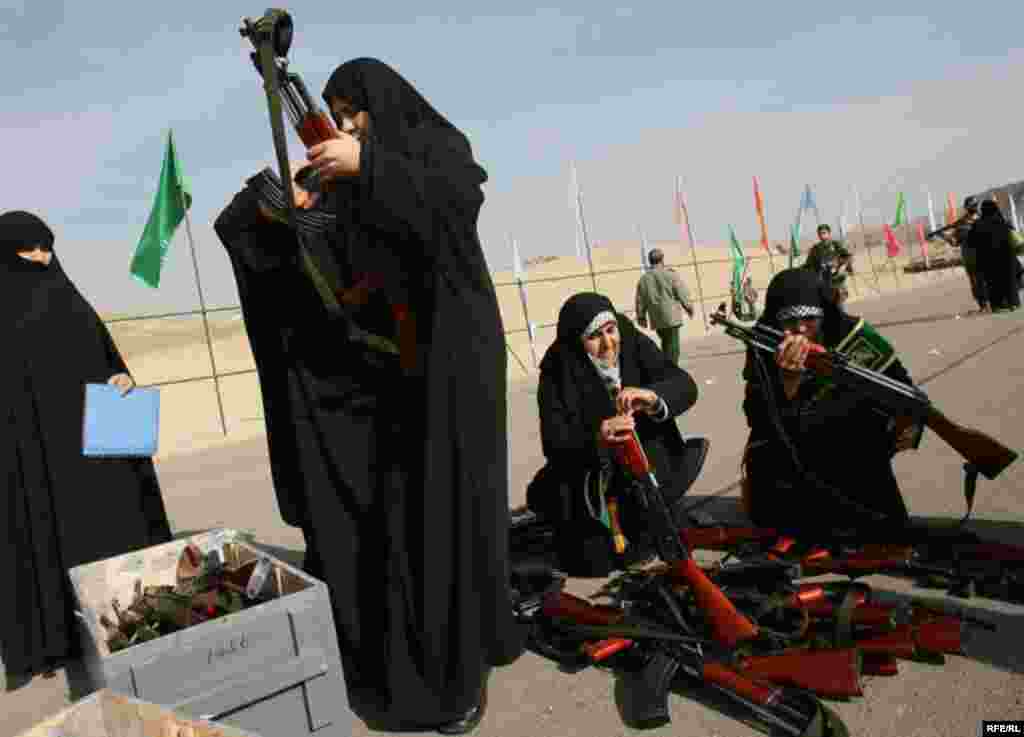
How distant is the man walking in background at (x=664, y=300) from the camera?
1063 cm

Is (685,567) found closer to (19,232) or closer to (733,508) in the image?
(733,508)

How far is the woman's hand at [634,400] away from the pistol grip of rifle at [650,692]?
42.9 inches

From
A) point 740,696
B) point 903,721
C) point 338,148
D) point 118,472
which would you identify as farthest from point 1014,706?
point 118,472

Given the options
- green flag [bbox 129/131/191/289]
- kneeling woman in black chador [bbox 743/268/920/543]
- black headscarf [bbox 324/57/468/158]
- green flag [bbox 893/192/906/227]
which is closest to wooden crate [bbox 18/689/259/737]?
black headscarf [bbox 324/57/468/158]

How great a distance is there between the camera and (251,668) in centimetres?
215

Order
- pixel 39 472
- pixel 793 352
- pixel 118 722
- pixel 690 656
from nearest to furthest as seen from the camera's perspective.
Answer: pixel 118 722, pixel 690 656, pixel 793 352, pixel 39 472

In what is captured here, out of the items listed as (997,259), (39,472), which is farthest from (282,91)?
(997,259)

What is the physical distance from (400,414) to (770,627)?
1356 millimetres

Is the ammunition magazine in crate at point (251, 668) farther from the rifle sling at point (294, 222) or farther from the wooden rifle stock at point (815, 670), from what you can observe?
the wooden rifle stock at point (815, 670)

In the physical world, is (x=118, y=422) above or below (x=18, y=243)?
below

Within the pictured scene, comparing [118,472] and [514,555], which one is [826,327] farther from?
[118,472]

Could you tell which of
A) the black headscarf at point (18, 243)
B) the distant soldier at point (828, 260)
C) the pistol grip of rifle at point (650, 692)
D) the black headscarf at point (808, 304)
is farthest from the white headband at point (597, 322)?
the distant soldier at point (828, 260)

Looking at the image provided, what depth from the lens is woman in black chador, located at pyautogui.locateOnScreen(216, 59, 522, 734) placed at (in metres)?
2.44

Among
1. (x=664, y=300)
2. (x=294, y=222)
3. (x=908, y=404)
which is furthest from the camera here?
(x=664, y=300)
